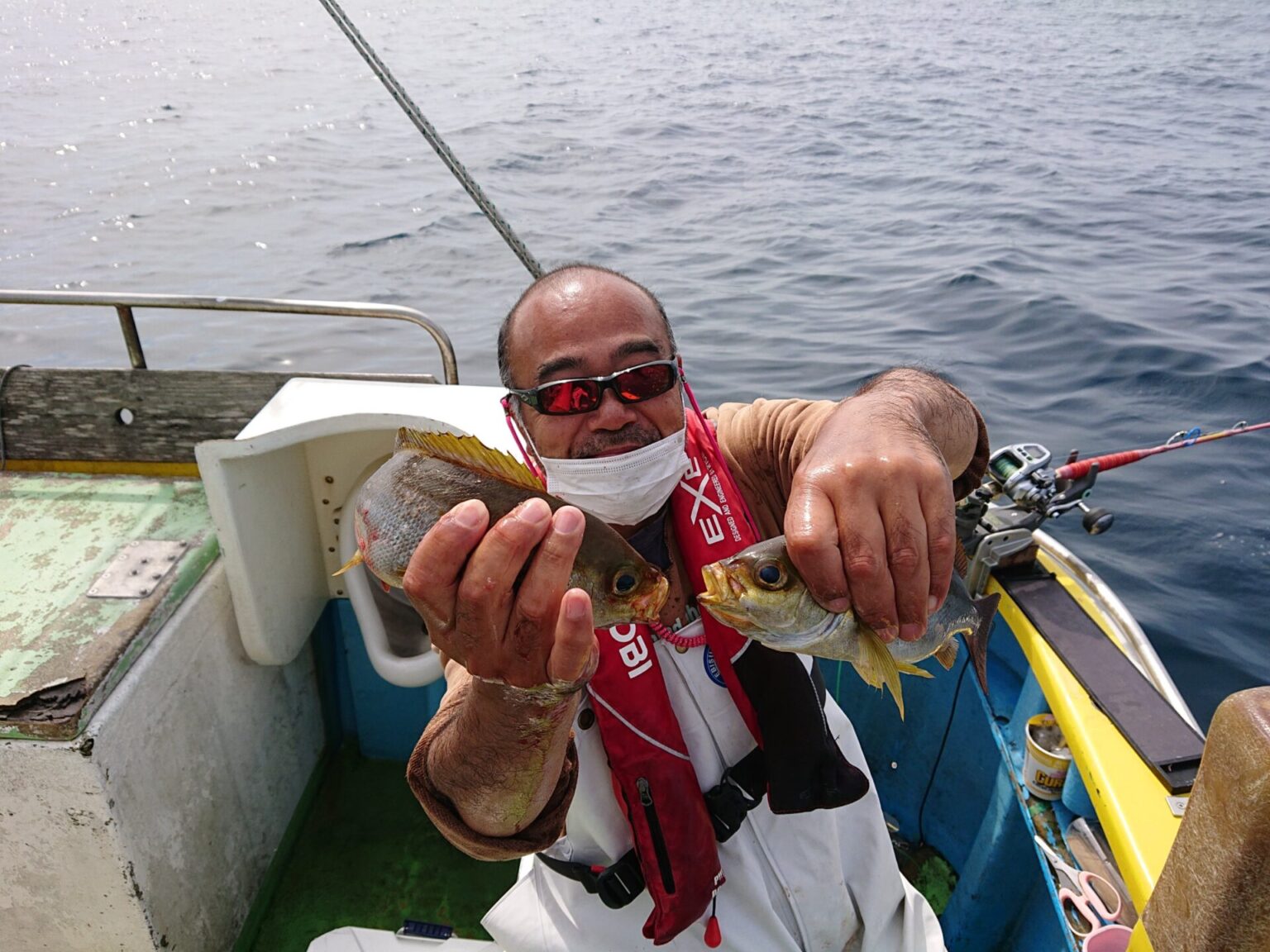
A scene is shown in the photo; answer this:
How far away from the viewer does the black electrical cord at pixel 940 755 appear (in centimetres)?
341

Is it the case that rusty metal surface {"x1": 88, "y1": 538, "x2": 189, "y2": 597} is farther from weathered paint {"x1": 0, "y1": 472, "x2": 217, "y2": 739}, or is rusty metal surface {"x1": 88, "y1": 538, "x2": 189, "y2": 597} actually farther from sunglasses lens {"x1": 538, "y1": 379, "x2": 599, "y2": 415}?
sunglasses lens {"x1": 538, "y1": 379, "x2": 599, "y2": 415}

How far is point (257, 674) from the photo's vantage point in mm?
3381

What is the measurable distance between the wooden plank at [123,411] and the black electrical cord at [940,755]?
2.54 meters

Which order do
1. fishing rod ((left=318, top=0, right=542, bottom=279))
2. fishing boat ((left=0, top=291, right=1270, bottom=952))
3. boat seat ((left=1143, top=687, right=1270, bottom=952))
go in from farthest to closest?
fishing rod ((left=318, top=0, right=542, bottom=279)) < fishing boat ((left=0, top=291, right=1270, bottom=952)) < boat seat ((left=1143, top=687, right=1270, bottom=952))

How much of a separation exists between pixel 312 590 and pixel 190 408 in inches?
37.6

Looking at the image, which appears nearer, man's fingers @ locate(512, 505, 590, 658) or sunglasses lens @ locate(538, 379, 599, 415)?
man's fingers @ locate(512, 505, 590, 658)

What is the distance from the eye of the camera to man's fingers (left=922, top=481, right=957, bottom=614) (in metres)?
1.61

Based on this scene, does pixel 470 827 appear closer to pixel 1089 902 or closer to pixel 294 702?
pixel 1089 902

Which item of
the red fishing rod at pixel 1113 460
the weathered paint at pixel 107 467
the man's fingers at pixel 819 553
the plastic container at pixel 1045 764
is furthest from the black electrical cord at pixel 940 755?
the weathered paint at pixel 107 467

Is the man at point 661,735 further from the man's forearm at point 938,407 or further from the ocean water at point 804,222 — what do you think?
the ocean water at point 804,222

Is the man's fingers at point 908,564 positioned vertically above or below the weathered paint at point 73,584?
above

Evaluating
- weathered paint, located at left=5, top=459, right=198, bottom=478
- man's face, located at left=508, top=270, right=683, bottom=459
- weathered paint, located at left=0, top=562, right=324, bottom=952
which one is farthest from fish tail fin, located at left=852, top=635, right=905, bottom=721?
weathered paint, located at left=5, top=459, right=198, bottom=478

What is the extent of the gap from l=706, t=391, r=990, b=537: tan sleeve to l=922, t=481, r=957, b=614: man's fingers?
1031 mm

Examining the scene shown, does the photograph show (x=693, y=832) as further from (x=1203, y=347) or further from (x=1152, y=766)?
(x=1203, y=347)
